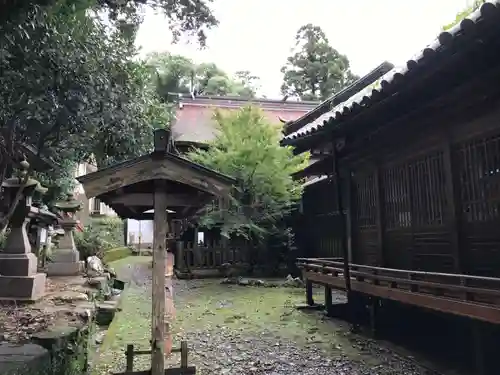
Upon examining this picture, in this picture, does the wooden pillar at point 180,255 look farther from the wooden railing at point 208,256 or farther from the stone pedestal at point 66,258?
the stone pedestal at point 66,258

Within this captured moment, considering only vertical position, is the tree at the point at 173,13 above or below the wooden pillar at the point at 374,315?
above

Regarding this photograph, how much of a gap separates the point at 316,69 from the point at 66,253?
998 inches

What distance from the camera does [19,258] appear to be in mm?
6566

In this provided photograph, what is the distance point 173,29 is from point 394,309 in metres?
6.93

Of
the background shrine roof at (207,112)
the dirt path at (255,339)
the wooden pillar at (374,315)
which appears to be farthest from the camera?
the background shrine roof at (207,112)

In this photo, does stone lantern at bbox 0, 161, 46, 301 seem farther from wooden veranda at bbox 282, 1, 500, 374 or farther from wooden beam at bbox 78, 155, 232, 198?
wooden veranda at bbox 282, 1, 500, 374

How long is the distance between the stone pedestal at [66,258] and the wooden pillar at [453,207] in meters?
8.37

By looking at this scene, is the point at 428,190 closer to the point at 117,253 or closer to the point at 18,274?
the point at 18,274

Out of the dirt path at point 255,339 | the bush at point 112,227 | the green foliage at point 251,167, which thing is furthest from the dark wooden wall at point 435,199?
the bush at point 112,227

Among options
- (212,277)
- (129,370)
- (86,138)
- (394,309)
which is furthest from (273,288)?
(129,370)

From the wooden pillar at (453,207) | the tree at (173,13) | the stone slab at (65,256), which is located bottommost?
the stone slab at (65,256)

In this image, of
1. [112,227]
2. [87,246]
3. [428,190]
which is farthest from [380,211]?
[112,227]

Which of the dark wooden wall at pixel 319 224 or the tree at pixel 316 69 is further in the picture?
the tree at pixel 316 69

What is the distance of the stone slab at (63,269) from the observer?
9.94 m
